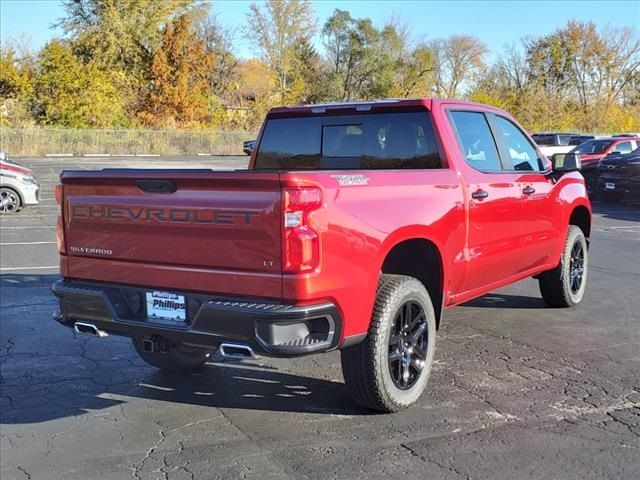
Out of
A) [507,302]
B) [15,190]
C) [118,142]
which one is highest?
[118,142]

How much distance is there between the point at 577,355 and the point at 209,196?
3.41 m

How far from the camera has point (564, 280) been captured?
22.5 feet

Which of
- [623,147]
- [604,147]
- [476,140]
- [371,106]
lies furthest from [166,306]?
[623,147]

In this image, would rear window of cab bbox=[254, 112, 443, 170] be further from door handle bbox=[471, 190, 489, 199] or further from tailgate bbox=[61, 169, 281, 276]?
tailgate bbox=[61, 169, 281, 276]

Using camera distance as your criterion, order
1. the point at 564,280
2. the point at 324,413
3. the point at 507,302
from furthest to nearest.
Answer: the point at 507,302 → the point at 564,280 → the point at 324,413

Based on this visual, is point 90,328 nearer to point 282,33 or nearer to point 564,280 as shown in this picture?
point 564,280

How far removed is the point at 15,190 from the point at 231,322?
14.3m

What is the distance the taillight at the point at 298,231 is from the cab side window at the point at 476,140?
200 centimetres

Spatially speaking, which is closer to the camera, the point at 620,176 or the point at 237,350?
the point at 237,350

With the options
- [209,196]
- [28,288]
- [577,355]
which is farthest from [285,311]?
[28,288]

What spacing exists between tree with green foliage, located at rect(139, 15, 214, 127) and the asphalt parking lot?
157 feet

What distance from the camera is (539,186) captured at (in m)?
6.04

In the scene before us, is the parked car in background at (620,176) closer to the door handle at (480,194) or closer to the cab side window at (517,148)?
the cab side window at (517,148)

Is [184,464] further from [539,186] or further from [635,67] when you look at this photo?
[635,67]
